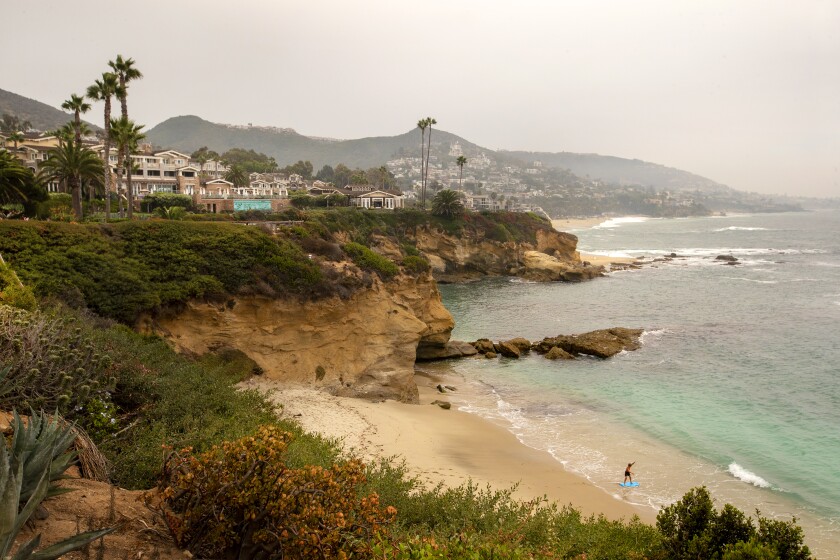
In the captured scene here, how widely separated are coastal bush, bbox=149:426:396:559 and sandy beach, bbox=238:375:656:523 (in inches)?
356

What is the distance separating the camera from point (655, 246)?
393ft

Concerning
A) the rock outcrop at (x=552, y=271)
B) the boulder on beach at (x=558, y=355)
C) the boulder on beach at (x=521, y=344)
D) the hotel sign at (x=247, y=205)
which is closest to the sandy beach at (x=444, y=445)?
the boulder on beach at (x=558, y=355)

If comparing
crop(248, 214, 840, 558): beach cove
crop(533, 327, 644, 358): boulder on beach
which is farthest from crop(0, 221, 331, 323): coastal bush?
crop(533, 327, 644, 358): boulder on beach

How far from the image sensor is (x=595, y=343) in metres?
36.5

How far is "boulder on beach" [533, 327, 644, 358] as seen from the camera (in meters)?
35.7

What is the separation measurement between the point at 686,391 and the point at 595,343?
8756mm

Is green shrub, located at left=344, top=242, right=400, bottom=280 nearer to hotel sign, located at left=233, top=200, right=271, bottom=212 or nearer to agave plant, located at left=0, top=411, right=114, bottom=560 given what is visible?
agave plant, located at left=0, top=411, right=114, bottom=560

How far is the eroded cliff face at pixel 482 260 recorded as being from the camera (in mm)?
72875

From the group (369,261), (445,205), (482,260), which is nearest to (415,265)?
(369,261)

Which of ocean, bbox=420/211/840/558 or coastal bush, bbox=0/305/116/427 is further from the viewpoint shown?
ocean, bbox=420/211/840/558

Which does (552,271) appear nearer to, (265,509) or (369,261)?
(369,261)

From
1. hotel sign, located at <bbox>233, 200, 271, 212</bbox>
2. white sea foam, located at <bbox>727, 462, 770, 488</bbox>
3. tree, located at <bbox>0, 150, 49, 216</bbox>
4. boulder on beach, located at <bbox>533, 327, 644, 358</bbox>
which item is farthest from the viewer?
hotel sign, located at <bbox>233, 200, 271, 212</bbox>

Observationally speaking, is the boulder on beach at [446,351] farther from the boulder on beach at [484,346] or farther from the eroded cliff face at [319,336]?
the eroded cliff face at [319,336]

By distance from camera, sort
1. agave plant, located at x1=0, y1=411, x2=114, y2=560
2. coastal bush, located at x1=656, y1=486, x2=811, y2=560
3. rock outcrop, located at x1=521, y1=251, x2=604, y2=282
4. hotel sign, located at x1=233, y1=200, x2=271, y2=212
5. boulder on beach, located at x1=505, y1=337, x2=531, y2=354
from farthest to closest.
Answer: rock outcrop, located at x1=521, y1=251, x2=604, y2=282 < hotel sign, located at x1=233, y1=200, x2=271, y2=212 < boulder on beach, located at x1=505, y1=337, x2=531, y2=354 < coastal bush, located at x1=656, y1=486, x2=811, y2=560 < agave plant, located at x1=0, y1=411, x2=114, y2=560
